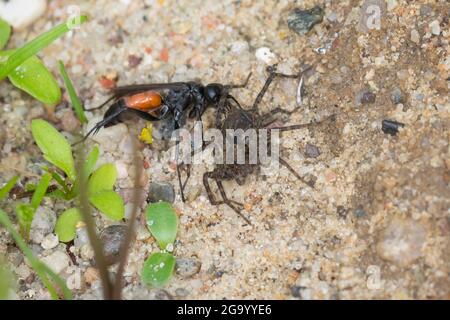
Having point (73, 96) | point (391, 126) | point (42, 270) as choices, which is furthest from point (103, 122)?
point (391, 126)

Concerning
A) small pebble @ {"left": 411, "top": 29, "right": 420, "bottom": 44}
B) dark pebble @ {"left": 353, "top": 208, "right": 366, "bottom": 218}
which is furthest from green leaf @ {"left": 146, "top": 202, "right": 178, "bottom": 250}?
small pebble @ {"left": 411, "top": 29, "right": 420, "bottom": 44}

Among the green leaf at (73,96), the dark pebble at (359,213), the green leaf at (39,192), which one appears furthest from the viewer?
the green leaf at (73,96)

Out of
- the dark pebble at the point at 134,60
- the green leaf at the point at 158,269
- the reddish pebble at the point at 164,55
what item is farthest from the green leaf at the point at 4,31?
the green leaf at the point at 158,269

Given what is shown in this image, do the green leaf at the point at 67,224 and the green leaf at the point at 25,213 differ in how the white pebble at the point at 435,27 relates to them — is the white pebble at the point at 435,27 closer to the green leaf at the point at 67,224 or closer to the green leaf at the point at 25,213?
the green leaf at the point at 67,224

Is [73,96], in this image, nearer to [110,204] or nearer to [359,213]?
[110,204]

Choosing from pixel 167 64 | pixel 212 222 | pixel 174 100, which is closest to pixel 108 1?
pixel 167 64

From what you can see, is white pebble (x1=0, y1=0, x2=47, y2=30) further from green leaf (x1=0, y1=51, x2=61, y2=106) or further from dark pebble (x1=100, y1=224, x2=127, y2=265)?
dark pebble (x1=100, y1=224, x2=127, y2=265)

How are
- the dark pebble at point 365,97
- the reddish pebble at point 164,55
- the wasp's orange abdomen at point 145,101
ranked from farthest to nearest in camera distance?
the reddish pebble at point 164,55 → the wasp's orange abdomen at point 145,101 → the dark pebble at point 365,97
